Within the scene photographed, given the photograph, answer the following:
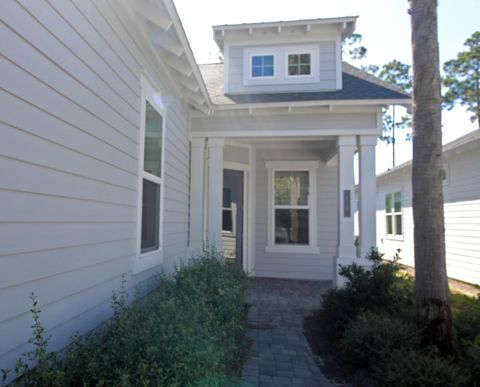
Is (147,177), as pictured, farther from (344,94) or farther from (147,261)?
(344,94)

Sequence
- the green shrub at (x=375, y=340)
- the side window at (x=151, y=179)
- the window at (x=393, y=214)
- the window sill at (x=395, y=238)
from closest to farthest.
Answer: the green shrub at (x=375, y=340), the side window at (x=151, y=179), the window sill at (x=395, y=238), the window at (x=393, y=214)

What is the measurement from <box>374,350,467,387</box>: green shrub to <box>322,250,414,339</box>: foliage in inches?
48.8

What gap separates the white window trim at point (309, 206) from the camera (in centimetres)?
836

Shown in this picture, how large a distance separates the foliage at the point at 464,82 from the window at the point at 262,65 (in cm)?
1753

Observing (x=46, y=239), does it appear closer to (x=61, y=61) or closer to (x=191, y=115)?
(x=61, y=61)

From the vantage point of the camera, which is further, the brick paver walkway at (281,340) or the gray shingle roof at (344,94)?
the gray shingle roof at (344,94)

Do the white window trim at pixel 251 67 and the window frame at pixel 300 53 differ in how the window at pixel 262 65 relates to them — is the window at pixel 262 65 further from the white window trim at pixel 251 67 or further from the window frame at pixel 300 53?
the window frame at pixel 300 53

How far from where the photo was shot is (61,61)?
2230 millimetres

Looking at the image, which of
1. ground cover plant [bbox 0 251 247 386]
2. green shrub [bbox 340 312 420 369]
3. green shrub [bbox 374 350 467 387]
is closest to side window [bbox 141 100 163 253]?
ground cover plant [bbox 0 251 247 386]

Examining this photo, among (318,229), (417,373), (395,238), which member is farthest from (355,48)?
(417,373)

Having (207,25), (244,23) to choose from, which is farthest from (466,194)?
(207,25)

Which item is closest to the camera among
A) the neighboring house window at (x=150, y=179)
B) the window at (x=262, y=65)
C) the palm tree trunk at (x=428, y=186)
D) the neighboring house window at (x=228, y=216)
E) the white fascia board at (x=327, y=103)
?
the palm tree trunk at (x=428, y=186)

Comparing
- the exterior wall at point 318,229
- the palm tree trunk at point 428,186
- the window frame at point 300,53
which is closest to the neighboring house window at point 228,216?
the exterior wall at point 318,229

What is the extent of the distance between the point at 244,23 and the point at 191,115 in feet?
7.77
